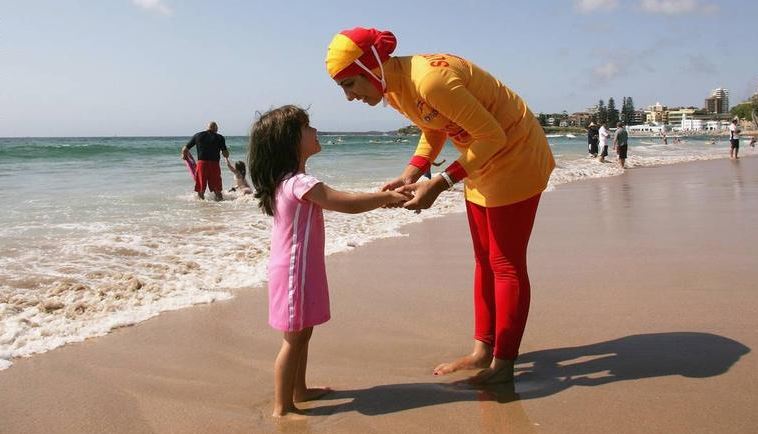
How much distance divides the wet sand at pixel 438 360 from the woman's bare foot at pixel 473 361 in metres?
0.07

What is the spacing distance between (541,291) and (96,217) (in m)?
6.73

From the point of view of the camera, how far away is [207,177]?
39.2 ft

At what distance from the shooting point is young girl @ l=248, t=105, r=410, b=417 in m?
2.49

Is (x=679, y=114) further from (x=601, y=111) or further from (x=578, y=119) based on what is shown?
(x=601, y=111)

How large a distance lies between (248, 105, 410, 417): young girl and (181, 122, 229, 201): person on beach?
31.3 feet

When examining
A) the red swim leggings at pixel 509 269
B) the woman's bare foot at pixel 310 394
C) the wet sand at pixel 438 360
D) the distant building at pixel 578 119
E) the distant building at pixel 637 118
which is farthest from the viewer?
the distant building at pixel 637 118

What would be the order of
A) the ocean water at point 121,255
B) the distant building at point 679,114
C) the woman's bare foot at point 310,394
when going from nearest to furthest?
the woman's bare foot at point 310,394 → the ocean water at point 121,255 → the distant building at point 679,114

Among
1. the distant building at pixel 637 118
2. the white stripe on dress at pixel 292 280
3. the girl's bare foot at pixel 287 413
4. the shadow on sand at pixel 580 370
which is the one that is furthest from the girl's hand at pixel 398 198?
the distant building at pixel 637 118

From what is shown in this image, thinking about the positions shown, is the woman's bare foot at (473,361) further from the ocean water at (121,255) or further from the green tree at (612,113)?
the green tree at (612,113)

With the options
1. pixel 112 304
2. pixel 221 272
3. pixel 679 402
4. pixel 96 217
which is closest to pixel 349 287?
pixel 221 272

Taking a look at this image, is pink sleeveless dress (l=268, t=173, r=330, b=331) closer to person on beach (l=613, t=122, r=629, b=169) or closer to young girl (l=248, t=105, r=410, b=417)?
young girl (l=248, t=105, r=410, b=417)

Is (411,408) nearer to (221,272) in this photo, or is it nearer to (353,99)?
(353,99)

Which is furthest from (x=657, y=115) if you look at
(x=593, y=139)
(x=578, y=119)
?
(x=593, y=139)

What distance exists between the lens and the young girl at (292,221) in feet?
8.18
